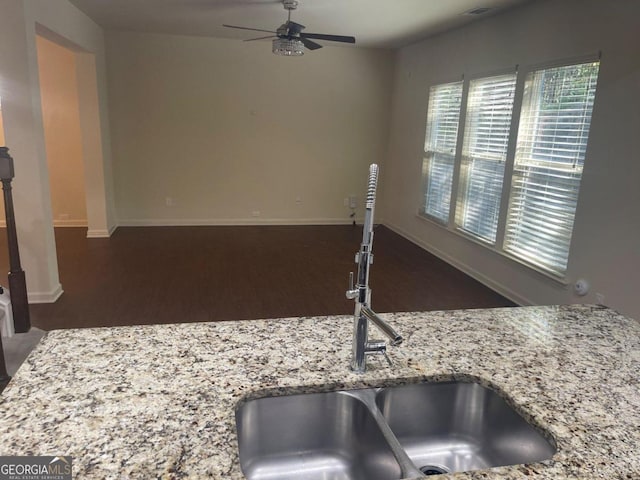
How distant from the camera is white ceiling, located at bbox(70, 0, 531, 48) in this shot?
179 inches

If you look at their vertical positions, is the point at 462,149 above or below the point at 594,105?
below

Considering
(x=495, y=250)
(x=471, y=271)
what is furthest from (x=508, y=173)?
(x=471, y=271)

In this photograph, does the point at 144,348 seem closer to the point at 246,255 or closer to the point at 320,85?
the point at 246,255

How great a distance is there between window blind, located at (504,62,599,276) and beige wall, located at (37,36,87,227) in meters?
5.37

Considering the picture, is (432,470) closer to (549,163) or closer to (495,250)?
(549,163)

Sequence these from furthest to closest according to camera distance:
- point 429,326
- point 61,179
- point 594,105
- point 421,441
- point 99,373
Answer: point 61,179
point 594,105
point 429,326
point 421,441
point 99,373

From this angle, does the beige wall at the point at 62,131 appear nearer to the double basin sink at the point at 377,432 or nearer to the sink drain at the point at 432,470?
the double basin sink at the point at 377,432

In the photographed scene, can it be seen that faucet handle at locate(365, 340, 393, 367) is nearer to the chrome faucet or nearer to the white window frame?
the chrome faucet

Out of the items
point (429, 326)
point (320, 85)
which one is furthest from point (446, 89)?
point (429, 326)

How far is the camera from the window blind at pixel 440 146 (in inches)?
219

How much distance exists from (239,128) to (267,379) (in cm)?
621

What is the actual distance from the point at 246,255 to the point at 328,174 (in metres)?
2.35

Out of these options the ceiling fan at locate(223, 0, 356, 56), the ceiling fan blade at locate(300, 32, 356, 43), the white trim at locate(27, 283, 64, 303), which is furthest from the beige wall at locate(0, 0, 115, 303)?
the ceiling fan blade at locate(300, 32, 356, 43)

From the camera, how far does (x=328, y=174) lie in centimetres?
748
